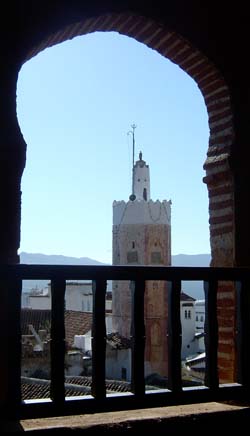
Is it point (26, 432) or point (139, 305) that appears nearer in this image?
point (26, 432)

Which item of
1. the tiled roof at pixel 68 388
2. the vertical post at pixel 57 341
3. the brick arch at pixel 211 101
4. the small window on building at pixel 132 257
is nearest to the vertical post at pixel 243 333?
the brick arch at pixel 211 101

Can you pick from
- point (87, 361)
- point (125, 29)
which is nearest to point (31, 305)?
point (87, 361)

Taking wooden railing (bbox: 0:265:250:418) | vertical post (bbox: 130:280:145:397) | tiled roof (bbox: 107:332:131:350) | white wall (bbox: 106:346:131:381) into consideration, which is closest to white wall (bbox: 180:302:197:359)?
tiled roof (bbox: 107:332:131:350)

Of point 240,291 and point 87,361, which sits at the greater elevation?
point 240,291

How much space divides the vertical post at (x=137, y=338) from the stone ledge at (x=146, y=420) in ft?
0.44

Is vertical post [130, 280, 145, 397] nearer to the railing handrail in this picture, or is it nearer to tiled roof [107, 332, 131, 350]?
the railing handrail

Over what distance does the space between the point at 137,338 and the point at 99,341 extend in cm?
20

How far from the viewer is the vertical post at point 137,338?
2746mm

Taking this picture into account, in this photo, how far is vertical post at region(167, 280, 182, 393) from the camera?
285 cm

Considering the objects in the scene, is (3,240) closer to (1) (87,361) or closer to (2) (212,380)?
(2) (212,380)

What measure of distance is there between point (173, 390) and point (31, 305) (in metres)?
52.7

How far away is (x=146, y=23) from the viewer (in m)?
3.76

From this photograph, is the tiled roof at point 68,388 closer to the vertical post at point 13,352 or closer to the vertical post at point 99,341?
the vertical post at point 99,341

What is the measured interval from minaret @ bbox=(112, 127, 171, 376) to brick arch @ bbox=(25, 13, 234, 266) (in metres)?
37.7
